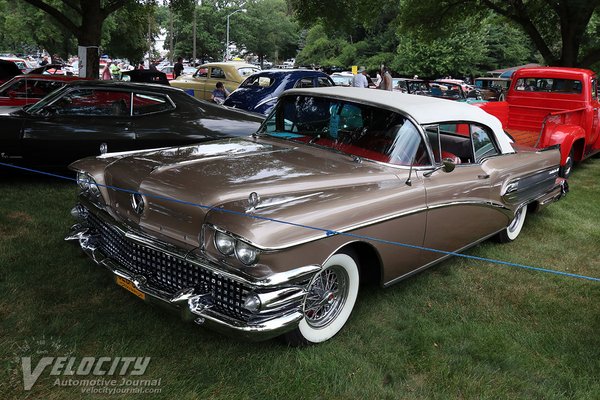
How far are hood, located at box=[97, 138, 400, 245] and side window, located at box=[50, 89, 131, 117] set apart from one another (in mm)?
2821

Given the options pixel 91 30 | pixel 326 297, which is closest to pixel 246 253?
pixel 326 297

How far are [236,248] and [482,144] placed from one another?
303 cm

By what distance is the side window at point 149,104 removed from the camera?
645 cm

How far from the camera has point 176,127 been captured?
6.49 metres

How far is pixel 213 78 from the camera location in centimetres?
1554

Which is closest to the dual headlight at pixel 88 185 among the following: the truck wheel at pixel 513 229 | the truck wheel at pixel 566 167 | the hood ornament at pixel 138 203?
the hood ornament at pixel 138 203

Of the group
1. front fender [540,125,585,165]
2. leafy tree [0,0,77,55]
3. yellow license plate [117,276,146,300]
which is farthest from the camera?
leafy tree [0,0,77,55]

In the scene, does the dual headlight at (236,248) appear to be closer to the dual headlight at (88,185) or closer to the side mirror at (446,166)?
the dual headlight at (88,185)

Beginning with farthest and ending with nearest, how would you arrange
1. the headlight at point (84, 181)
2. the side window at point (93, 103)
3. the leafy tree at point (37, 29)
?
the leafy tree at point (37, 29) < the side window at point (93, 103) < the headlight at point (84, 181)

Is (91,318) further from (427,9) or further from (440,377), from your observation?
(427,9)

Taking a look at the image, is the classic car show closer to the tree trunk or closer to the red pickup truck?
the red pickup truck

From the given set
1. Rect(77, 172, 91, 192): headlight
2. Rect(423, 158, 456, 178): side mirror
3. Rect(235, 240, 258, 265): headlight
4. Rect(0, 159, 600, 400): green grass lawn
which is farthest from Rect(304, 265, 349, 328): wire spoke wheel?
Rect(77, 172, 91, 192): headlight

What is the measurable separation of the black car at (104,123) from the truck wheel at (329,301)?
11.7 ft

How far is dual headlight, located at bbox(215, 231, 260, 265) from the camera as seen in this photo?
2.65 m
